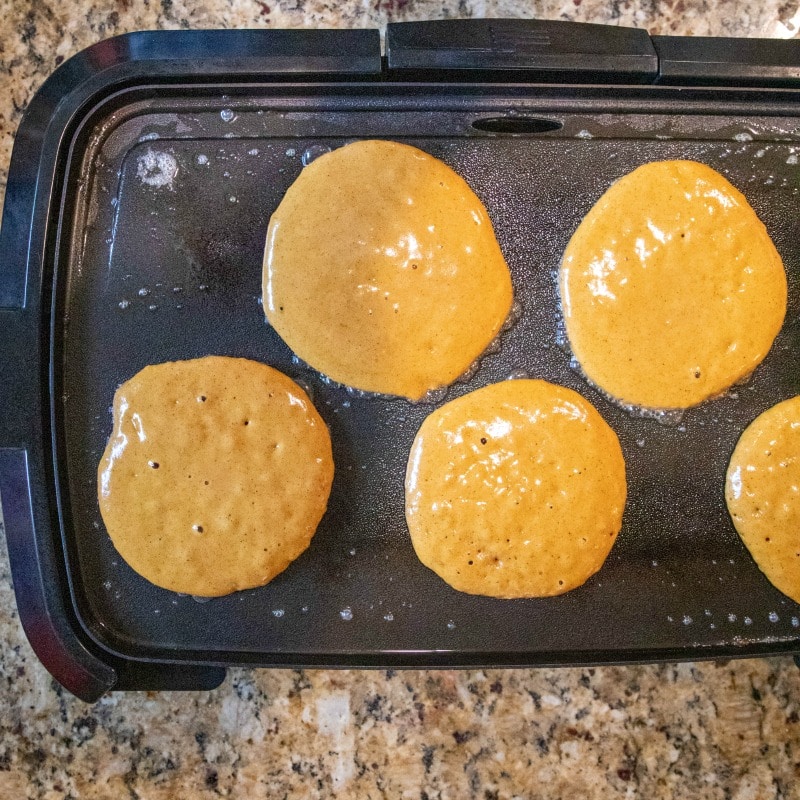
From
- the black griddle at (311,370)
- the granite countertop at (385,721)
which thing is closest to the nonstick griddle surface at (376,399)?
the black griddle at (311,370)

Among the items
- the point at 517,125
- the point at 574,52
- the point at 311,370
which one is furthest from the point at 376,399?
the point at 574,52

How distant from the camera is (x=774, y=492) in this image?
1075mm

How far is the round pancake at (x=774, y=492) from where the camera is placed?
107cm

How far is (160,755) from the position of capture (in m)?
1.15

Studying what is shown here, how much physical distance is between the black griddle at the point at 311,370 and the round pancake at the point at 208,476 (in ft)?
0.14

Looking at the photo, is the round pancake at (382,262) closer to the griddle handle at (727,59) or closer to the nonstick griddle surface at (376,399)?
the nonstick griddle surface at (376,399)

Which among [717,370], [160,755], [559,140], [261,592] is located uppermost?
[559,140]

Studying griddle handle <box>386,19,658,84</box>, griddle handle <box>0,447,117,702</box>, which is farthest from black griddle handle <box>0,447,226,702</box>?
griddle handle <box>386,19,658,84</box>

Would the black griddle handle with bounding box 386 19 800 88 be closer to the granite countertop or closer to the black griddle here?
the black griddle

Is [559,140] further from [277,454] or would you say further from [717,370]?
[277,454]

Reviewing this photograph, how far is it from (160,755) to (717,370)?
4.04 ft

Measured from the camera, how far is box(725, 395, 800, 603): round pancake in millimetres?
1069

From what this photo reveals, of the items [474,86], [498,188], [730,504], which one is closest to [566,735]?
[730,504]

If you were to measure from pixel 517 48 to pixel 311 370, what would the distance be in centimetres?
63
